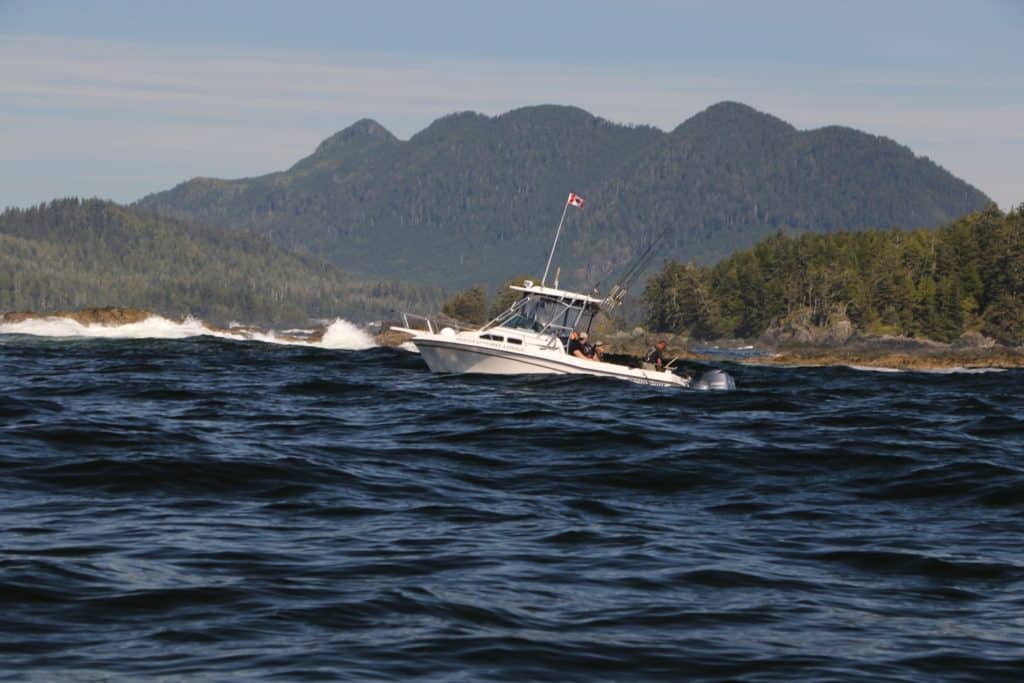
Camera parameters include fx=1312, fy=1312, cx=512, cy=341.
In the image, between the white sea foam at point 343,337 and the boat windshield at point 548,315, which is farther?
the white sea foam at point 343,337

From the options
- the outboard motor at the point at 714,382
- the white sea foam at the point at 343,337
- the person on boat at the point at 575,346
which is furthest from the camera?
the white sea foam at the point at 343,337

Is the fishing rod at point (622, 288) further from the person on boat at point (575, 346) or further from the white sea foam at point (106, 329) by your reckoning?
the white sea foam at point (106, 329)

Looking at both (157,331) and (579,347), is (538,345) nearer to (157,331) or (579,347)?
(579,347)

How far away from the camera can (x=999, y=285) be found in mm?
150250

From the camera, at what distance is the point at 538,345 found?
3766 centimetres

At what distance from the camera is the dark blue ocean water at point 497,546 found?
968cm

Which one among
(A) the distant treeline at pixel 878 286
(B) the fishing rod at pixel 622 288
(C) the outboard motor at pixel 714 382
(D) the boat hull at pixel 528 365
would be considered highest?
(A) the distant treeline at pixel 878 286

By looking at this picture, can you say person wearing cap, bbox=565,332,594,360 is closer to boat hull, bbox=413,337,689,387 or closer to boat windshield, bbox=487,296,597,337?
boat hull, bbox=413,337,689,387

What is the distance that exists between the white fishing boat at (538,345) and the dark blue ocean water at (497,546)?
9.19 meters

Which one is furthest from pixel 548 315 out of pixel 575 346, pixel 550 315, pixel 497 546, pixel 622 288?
pixel 497 546

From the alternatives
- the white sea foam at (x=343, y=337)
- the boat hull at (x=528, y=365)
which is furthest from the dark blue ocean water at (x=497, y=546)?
the white sea foam at (x=343, y=337)

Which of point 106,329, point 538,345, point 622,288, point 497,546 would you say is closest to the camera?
point 497,546

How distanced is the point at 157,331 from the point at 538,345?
51505 mm

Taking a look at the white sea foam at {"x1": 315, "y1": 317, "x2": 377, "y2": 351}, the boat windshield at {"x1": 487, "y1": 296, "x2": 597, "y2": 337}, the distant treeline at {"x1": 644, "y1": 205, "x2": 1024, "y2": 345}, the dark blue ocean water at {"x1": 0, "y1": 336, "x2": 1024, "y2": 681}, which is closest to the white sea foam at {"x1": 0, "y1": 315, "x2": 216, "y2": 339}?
the white sea foam at {"x1": 315, "y1": 317, "x2": 377, "y2": 351}
